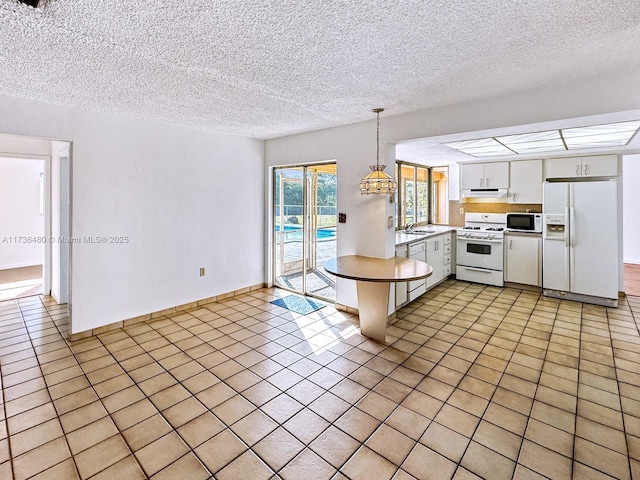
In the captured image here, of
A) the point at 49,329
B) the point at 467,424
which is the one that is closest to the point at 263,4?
the point at 467,424

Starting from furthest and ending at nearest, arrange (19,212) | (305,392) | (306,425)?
(19,212) → (305,392) → (306,425)

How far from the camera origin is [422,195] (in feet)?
21.2

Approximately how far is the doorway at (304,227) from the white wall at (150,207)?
1.25 feet

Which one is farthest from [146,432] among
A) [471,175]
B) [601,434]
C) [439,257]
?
[471,175]

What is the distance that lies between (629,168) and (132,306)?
31.0 feet

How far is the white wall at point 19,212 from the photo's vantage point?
6.15 m

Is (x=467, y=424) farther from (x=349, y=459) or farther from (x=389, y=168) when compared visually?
(x=389, y=168)

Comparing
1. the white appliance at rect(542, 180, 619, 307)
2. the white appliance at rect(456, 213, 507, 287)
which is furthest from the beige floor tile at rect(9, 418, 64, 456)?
the white appliance at rect(542, 180, 619, 307)

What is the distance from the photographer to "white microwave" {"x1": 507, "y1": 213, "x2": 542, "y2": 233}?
16.8 ft

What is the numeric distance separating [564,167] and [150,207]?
19.2ft

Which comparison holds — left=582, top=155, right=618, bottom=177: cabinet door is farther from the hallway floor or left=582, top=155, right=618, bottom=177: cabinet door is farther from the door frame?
the hallway floor

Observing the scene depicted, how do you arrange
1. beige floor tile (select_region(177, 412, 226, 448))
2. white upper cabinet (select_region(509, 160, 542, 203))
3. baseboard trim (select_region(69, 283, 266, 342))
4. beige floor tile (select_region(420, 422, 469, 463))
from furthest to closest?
white upper cabinet (select_region(509, 160, 542, 203)) → baseboard trim (select_region(69, 283, 266, 342)) → beige floor tile (select_region(177, 412, 226, 448)) → beige floor tile (select_region(420, 422, 469, 463))

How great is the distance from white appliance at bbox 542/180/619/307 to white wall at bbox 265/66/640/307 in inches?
96.7

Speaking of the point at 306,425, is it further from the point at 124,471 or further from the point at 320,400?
the point at 124,471
